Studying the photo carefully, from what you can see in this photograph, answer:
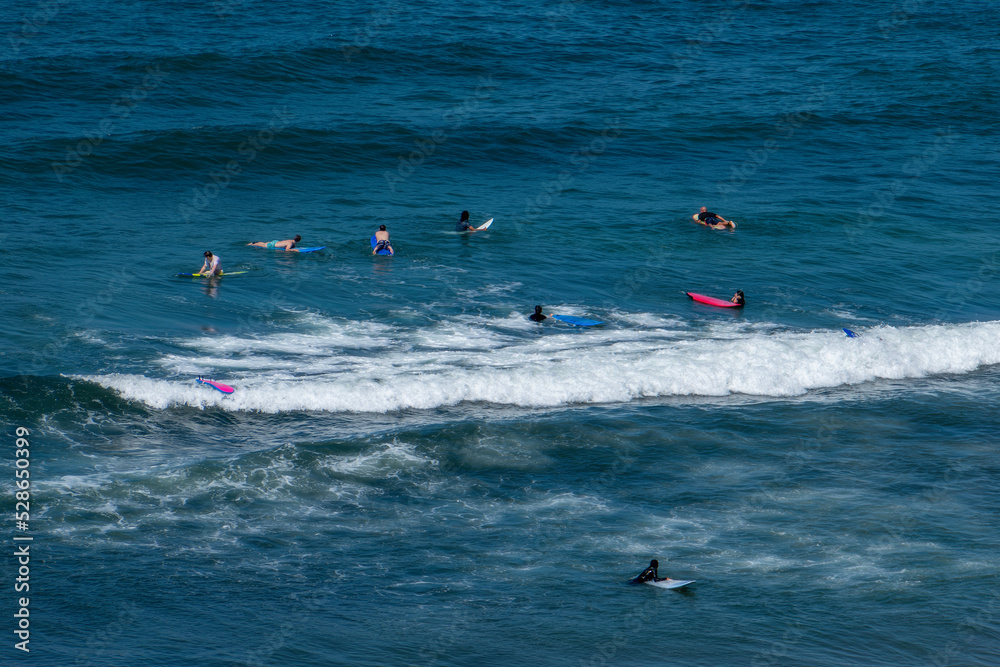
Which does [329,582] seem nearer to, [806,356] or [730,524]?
[730,524]

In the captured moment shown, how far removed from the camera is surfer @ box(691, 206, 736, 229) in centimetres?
3594

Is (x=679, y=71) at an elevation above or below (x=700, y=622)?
above

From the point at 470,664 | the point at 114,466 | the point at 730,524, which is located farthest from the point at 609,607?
the point at 114,466

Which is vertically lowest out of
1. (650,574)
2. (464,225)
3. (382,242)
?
(650,574)

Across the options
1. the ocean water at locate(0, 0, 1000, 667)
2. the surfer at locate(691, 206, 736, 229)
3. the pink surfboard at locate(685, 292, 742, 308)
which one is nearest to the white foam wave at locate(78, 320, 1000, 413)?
the ocean water at locate(0, 0, 1000, 667)

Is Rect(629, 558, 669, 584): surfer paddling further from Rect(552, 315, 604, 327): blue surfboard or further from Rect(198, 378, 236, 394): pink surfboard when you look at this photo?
Rect(552, 315, 604, 327): blue surfboard

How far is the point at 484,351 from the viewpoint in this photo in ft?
82.8

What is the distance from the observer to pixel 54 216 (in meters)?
33.8

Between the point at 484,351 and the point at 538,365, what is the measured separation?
71.3 inches

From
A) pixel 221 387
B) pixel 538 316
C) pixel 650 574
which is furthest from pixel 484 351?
pixel 650 574

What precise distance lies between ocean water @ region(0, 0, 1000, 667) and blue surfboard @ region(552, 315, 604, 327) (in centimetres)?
73

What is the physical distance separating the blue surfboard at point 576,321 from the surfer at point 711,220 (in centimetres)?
1070

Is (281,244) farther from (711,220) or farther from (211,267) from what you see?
(711,220)

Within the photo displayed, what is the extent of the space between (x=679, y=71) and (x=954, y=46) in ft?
59.9
